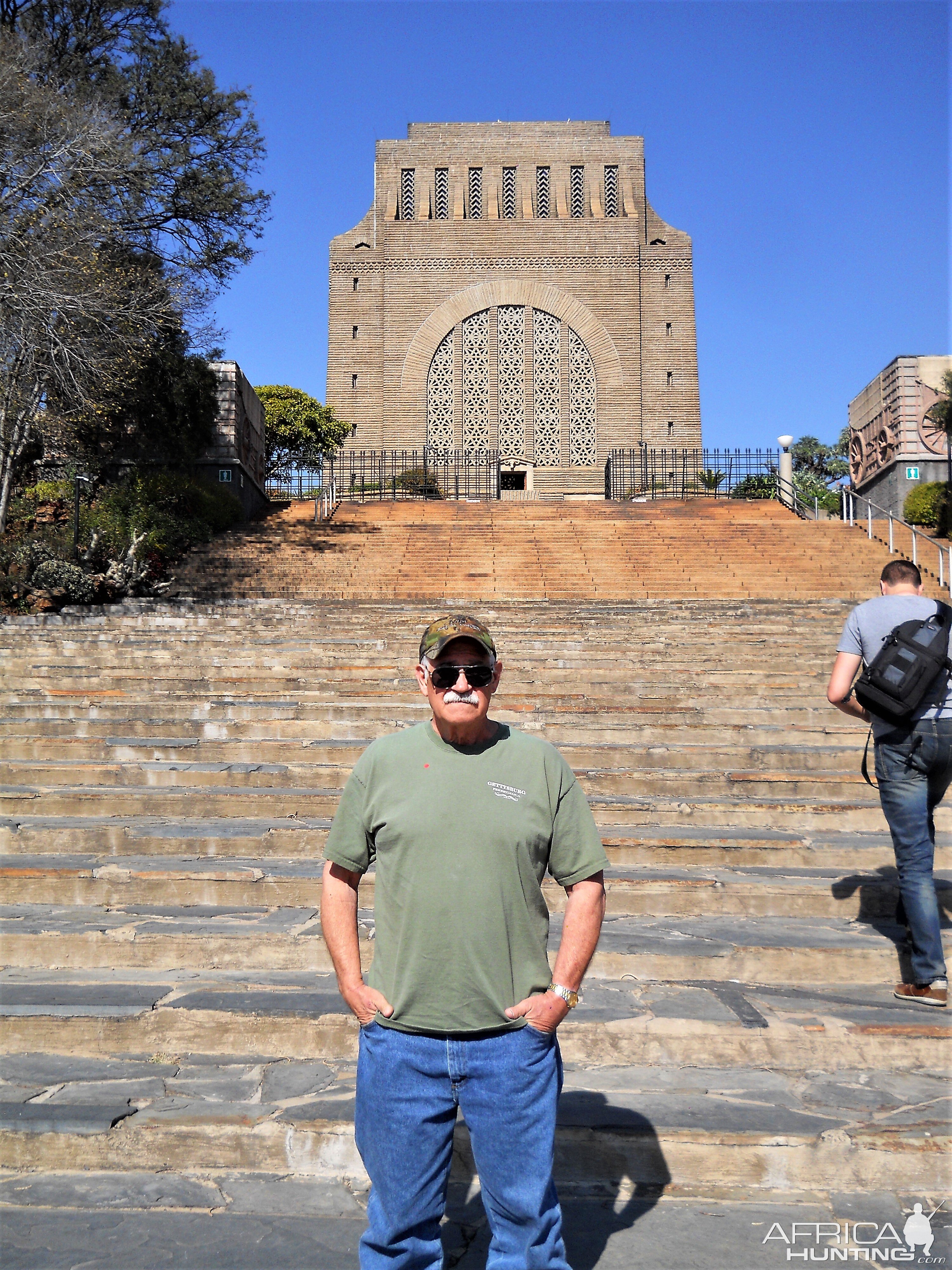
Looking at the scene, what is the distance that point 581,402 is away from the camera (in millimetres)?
34781

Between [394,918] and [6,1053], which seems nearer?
[394,918]

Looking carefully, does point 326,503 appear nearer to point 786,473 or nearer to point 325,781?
point 786,473

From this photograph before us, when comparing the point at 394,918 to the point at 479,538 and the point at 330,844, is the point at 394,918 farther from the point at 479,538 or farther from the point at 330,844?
the point at 479,538

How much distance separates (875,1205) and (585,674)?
6.25m

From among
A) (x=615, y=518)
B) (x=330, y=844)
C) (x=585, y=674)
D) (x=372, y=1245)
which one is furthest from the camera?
(x=615, y=518)

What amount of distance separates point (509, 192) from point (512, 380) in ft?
24.0

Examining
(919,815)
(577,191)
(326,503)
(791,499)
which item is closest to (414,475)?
(326,503)

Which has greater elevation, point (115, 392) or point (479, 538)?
point (115, 392)

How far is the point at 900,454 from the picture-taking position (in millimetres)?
22438

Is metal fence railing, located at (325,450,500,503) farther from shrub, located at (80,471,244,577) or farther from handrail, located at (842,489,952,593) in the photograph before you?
handrail, located at (842,489,952,593)

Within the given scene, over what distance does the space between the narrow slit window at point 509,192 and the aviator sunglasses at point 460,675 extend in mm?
36847

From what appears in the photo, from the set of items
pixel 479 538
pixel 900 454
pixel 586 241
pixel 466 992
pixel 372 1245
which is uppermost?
pixel 586 241

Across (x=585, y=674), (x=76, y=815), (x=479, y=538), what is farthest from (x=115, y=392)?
(x=76, y=815)

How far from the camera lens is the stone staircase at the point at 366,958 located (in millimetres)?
2836
